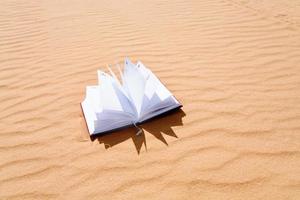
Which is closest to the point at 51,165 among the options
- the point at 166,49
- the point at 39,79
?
the point at 39,79

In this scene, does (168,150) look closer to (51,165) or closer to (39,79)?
(51,165)

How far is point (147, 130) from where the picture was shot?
7.69 feet

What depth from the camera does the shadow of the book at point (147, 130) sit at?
2.27m

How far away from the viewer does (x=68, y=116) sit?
2646 mm

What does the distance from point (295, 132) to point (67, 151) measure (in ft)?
5.20

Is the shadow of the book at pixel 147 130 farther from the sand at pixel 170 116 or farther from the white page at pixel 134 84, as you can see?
the white page at pixel 134 84

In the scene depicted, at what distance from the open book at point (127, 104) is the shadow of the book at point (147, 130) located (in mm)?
52

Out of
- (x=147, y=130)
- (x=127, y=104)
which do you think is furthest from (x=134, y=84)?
(x=147, y=130)

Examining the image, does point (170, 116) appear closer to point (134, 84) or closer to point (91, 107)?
point (134, 84)

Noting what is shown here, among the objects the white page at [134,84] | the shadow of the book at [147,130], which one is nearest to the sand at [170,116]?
the shadow of the book at [147,130]

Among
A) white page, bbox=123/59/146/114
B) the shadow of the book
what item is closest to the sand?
the shadow of the book

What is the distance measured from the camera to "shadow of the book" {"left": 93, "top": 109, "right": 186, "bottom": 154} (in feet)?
7.43

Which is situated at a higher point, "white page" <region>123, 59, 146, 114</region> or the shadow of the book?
"white page" <region>123, 59, 146, 114</region>

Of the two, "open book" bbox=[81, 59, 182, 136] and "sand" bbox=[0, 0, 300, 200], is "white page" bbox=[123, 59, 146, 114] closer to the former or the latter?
"open book" bbox=[81, 59, 182, 136]
